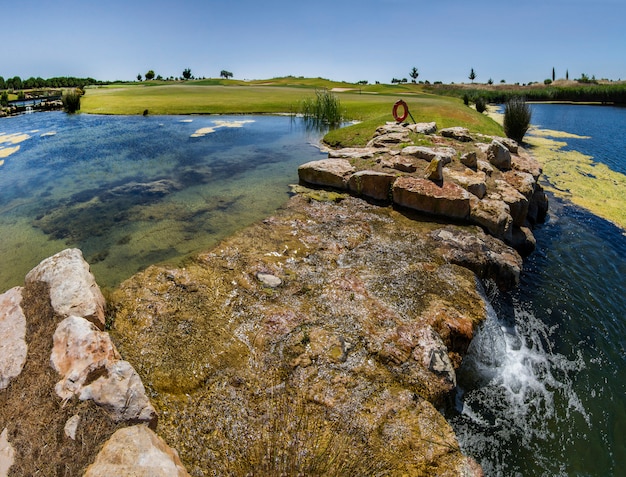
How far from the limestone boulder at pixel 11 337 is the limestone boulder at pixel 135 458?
2.16 m

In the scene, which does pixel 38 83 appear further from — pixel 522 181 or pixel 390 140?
pixel 522 181

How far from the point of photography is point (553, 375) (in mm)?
7082

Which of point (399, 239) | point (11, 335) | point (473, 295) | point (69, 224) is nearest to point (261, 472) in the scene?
point (11, 335)

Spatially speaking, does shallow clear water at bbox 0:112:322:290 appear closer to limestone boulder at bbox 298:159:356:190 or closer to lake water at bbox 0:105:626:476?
lake water at bbox 0:105:626:476

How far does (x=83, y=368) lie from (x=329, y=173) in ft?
35.8

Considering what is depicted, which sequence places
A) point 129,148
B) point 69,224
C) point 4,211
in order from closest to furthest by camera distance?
point 69,224 → point 4,211 → point 129,148

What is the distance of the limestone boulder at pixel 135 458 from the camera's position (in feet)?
11.6

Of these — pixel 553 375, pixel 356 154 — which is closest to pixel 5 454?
pixel 553 375

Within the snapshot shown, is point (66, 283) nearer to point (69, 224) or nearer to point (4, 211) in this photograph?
point (69, 224)

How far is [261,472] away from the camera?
4219 mm

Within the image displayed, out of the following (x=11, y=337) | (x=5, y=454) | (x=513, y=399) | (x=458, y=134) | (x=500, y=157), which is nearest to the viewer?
(x=5, y=454)

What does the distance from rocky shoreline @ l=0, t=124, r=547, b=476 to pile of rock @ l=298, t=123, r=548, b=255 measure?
1.44 ft

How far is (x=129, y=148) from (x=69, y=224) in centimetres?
1231

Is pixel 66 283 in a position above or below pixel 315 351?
above
